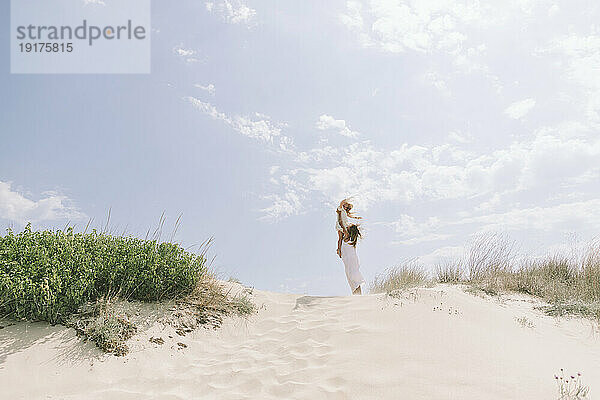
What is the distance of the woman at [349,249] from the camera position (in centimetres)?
1062

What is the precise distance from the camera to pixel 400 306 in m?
7.11

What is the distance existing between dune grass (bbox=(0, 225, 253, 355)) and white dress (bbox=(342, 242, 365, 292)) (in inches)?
140

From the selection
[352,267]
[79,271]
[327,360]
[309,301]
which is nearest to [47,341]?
[79,271]

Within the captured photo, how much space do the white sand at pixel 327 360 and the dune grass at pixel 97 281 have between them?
251 mm

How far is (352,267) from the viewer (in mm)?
10648

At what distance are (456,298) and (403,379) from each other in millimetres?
3575

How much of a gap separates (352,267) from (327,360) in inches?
211

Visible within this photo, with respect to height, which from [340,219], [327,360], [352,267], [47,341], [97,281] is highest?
[340,219]

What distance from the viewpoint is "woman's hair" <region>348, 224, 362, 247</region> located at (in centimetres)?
1073

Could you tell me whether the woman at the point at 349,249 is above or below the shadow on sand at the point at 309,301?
above

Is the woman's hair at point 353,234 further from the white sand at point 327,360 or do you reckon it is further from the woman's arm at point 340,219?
the white sand at point 327,360

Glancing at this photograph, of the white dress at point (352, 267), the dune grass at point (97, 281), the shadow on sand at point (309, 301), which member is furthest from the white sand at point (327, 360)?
the white dress at point (352, 267)

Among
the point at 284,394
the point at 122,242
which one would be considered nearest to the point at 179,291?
the point at 122,242

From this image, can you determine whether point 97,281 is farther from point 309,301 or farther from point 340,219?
point 340,219
